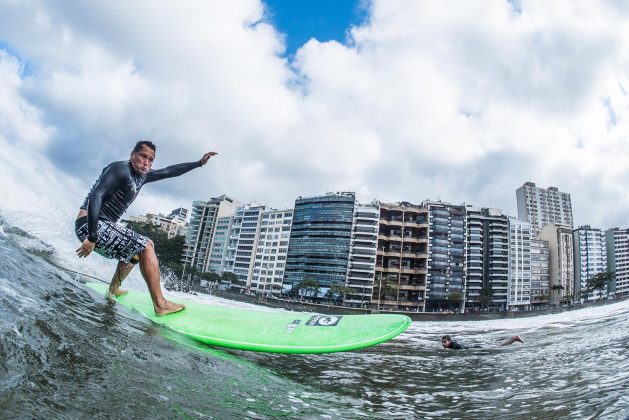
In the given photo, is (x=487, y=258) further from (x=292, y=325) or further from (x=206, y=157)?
(x=206, y=157)

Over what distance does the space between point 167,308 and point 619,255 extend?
147 meters

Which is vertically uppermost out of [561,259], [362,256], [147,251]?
[561,259]

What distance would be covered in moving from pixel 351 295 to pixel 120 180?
7522cm

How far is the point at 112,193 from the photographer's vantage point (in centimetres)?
437

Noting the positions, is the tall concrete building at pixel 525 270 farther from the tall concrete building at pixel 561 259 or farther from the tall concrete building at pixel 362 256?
the tall concrete building at pixel 362 256

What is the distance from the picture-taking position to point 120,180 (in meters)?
4.37

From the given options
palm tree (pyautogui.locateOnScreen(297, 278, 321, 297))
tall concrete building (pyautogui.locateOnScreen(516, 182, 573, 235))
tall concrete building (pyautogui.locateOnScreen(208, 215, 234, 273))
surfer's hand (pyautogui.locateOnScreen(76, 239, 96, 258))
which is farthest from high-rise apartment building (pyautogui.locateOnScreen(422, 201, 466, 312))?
tall concrete building (pyautogui.locateOnScreen(516, 182, 573, 235))

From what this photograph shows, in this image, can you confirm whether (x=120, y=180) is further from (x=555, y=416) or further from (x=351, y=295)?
(x=351, y=295)

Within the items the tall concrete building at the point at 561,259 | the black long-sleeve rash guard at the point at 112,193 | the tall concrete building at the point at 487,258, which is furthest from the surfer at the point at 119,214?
the tall concrete building at the point at 561,259

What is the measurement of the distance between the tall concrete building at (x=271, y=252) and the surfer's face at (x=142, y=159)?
81.9 metres

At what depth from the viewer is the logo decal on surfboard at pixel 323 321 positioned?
532cm

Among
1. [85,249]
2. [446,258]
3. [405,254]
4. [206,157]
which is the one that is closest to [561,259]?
[446,258]

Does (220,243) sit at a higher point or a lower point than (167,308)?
higher

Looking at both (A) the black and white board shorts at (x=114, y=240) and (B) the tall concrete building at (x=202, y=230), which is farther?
(B) the tall concrete building at (x=202, y=230)
